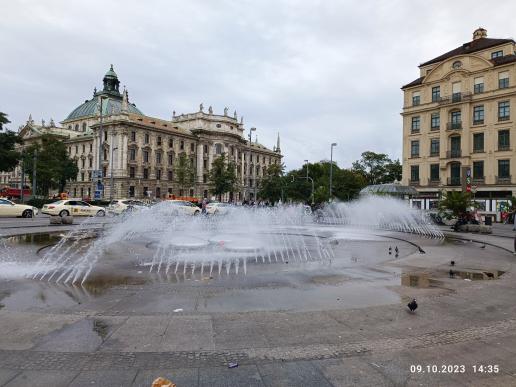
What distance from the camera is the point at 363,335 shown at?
5.16 metres

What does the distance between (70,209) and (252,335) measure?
1250 inches

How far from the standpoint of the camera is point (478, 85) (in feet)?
165

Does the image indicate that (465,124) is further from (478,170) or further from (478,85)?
(478,170)

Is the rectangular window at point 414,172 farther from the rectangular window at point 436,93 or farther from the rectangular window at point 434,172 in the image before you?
the rectangular window at point 436,93

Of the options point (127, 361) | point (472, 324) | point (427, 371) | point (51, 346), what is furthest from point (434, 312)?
point (51, 346)

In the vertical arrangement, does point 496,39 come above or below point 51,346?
above

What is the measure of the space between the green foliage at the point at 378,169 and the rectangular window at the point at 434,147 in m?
37.6

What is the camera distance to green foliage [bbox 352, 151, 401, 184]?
9206 cm

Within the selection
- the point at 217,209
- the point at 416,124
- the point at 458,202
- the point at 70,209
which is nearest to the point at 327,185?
the point at 416,124

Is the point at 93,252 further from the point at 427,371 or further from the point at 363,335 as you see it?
the point at 427,371

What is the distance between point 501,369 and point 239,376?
286 cm

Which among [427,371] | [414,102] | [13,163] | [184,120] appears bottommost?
[427,371]

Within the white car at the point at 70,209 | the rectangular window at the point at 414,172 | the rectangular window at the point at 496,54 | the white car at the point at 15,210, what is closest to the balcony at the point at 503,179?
the rectangular window at the point at 414,172

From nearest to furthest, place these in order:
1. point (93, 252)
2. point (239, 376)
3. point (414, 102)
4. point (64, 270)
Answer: point (239, 376) < point (64, 270) < point (93, 252) < point (414, 102)
